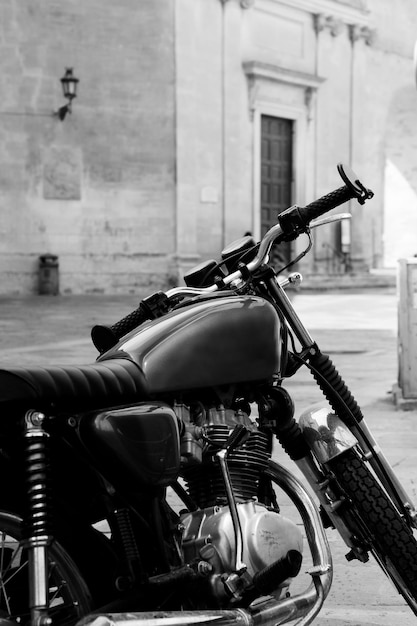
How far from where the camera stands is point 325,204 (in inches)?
98.3

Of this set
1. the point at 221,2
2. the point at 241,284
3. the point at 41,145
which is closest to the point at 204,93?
the point at 221,2

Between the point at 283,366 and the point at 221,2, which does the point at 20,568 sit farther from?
the point at 221,2

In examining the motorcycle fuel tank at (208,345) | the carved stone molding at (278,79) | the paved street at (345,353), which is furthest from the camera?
the carved stone molding at (278,79)

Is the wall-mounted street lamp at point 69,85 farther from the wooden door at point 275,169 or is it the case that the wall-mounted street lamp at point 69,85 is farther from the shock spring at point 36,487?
the shock spring at point 36,487

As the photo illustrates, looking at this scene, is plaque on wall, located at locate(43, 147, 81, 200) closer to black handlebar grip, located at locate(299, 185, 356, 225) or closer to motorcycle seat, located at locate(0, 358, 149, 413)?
black handlebar grip, located at locate(299, 185, 356, 225)

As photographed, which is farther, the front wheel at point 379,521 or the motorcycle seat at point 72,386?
the front wheel at point 379,521

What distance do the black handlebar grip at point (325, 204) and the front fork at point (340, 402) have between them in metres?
0.18

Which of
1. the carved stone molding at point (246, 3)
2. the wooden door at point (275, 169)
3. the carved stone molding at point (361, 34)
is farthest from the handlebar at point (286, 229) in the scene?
the carved stone molding at point (361, 34)

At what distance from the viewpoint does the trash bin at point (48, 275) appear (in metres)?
17.9

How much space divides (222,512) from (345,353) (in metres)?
7.28

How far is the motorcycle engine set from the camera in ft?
7.43

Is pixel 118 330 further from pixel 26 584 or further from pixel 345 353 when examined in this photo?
pixel 345 353

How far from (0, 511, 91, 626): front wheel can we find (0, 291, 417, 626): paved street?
105 cm

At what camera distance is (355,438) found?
8.37ft
